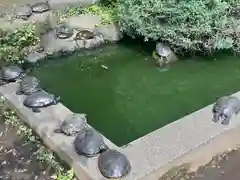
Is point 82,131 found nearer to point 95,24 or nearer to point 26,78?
point 26,78

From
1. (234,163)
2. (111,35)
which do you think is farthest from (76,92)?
(234,163)

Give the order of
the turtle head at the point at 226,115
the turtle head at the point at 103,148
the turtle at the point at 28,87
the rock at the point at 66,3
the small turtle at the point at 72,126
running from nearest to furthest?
1. the turtle head at the point at 103,148
2. the small turtle at the point at 72,126
3. the turtle head at the point at 226,115
4. the turtle at the point at 28,87
5. the rock at the point at 66,3

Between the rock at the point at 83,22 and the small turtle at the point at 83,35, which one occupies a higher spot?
the rock at the point at 83,22

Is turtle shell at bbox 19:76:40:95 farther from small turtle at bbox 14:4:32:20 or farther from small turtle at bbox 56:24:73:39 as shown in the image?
small turtle at bbox 14:4:32:20

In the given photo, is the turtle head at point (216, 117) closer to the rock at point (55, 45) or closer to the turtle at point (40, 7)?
the rock at point (55, 45)

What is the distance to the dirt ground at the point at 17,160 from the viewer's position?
3.90m

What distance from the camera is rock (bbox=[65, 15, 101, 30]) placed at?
6.74m

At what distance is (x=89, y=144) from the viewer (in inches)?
147

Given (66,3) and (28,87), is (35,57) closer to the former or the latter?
(28,87)

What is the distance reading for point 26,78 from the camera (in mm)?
4895

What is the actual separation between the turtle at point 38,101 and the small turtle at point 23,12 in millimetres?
2456

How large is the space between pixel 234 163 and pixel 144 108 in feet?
4.37

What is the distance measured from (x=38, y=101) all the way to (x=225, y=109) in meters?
1.91

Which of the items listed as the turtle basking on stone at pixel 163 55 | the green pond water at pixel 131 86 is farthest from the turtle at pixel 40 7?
the turtle basking on stone at pixel 163 55
